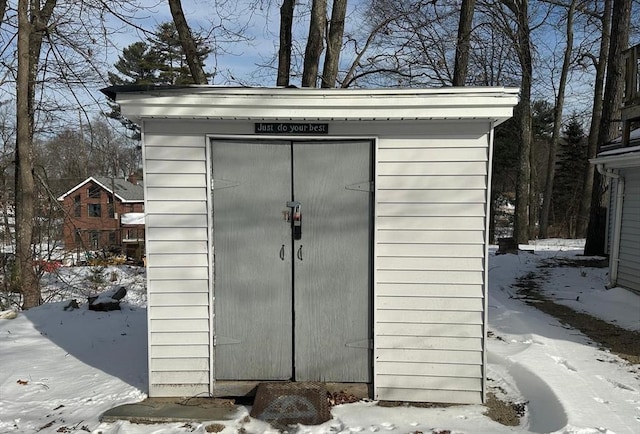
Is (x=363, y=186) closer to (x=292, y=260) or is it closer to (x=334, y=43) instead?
(x=292, y=260)

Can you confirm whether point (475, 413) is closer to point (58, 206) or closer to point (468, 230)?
point (468, 230)

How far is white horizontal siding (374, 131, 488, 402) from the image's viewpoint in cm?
379

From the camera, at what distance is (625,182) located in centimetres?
851

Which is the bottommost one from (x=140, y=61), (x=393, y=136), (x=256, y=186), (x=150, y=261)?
(x=150, y=261)

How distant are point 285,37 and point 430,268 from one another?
7924mm

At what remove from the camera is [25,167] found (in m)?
8.62

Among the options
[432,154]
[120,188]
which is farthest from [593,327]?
[120,188]

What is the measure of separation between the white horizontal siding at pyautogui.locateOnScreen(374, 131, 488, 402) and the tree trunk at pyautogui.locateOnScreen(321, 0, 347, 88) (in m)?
5.35

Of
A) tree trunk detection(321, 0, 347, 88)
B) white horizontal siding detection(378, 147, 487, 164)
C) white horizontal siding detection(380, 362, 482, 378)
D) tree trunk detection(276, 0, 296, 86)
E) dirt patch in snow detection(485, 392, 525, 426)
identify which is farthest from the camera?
tree trunk detection(276, 0, 296, 86)

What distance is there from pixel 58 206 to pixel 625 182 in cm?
1112

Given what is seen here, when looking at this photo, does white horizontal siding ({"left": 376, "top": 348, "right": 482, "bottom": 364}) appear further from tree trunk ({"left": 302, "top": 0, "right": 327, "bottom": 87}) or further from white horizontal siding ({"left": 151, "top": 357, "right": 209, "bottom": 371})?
tree trunk ({"left": 302, "top": 0, "right": 327, "bottom": 87})

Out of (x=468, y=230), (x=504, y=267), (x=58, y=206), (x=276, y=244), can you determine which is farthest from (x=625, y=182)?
(x=58, y=206)

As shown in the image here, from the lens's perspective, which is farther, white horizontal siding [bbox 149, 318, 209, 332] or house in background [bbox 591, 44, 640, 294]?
house in background [bbox 591, 44, 640, 294]

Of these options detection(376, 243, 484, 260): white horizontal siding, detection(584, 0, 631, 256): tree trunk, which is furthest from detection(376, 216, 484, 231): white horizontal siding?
detection(584, 0, 631, 256): tree trunk
